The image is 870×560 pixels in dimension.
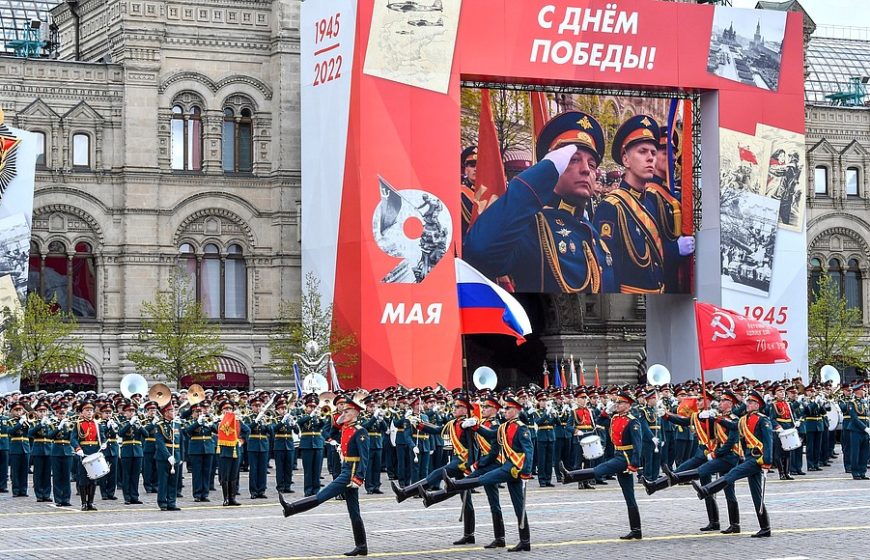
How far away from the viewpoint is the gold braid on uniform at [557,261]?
5184 cm

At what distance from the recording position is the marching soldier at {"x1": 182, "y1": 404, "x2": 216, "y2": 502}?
29141 mm

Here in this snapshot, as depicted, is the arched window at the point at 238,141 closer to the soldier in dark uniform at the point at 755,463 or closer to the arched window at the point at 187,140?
the arched window at the point at 187,140

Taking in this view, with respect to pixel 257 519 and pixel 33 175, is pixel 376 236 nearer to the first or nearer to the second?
pixel 33 175

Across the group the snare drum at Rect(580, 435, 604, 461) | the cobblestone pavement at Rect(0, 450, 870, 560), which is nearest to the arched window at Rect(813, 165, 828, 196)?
the cobblestone pavement at Rect(0, 450, 870, 560)

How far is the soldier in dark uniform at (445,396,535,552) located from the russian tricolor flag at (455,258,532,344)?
2271cm

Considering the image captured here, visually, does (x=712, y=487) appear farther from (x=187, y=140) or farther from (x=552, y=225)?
(x=187, y=140)

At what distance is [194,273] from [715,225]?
18052mm

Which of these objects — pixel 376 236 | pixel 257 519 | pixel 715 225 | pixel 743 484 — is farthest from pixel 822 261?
pixel 257 519

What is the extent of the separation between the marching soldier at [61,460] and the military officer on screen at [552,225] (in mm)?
23197

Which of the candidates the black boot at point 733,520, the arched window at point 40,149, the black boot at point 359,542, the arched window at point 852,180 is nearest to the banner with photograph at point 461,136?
the arched window at point 40,149

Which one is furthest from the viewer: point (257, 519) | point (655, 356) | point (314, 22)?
point (655, 356)

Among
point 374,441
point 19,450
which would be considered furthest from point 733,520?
point 19,450

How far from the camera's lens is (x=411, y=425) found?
32750 mm

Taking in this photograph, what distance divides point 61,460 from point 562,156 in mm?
27311
